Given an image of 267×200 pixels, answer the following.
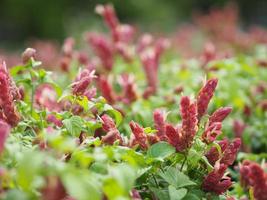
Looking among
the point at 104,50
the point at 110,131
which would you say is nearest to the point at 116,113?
the point at 110,131

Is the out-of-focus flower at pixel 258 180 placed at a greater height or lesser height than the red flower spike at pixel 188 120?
lesser

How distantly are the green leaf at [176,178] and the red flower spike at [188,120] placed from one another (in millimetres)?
95

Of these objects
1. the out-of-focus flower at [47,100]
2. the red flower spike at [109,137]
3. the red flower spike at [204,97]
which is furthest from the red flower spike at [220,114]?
the out-of-focus flower at [47,100]

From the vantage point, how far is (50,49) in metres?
5.46

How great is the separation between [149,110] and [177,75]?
3.42 feet

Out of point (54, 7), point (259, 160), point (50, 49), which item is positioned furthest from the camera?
point (54, 7)

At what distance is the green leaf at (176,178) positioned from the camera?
1746 millimetres

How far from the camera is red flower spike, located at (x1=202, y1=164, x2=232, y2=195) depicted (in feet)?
5.98

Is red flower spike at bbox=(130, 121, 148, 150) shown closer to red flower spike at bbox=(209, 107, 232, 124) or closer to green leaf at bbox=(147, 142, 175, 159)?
green leaf at bbox=(147, 142, 175, 159)

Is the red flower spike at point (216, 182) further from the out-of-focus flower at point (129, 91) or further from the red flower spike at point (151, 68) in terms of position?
the red flower spike at point (151, 68)

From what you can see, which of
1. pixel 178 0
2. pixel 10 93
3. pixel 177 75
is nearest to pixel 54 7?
pixel 178 0

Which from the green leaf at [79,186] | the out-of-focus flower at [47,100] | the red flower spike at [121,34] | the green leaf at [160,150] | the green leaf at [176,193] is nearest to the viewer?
the green leaf at [79,186]

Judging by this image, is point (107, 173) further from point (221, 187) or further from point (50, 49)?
point (50, 49)

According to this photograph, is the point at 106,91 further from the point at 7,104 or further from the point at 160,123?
the point at 7,104
